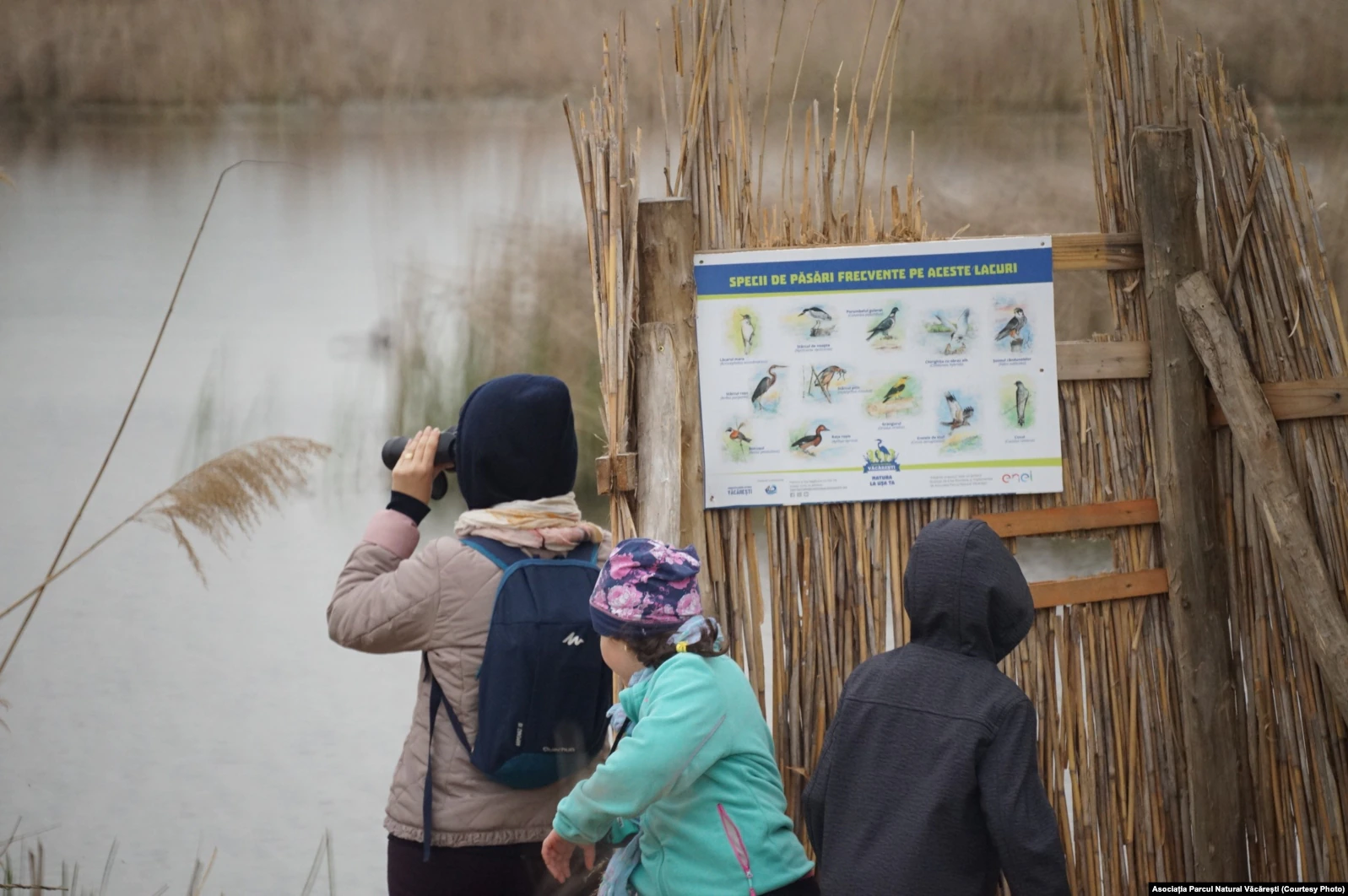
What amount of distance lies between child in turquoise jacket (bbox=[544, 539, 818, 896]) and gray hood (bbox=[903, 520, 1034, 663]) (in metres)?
0.30

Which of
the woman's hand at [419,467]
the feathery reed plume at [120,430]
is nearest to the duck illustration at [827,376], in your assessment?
the woman's hand at [419,467]

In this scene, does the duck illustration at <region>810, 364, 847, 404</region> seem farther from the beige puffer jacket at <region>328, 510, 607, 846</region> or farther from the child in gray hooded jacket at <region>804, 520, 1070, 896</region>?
the beige puffer jacket at <region>328, 510, 607, 846</region>

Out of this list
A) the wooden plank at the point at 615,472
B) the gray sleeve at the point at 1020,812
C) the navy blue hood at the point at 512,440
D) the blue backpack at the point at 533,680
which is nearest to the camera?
the gray sleeve at the point at 1020,812

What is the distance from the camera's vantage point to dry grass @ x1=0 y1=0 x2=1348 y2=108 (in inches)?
147

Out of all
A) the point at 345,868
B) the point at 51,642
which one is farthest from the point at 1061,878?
the point at 51,642

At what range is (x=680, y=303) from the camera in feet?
7.46

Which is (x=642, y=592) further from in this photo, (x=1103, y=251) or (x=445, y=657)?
(x=1103, y=251)

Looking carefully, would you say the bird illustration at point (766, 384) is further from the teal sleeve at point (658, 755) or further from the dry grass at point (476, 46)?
the dry grass at point (476, 46)

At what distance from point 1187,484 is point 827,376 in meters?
0.77

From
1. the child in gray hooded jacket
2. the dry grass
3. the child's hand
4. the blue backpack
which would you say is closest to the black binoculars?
the blue backpack

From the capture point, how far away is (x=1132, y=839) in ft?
7.57

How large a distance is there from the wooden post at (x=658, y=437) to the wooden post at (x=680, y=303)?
2 centimetres

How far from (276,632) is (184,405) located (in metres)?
0.82

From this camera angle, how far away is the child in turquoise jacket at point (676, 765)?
1.59 metres
